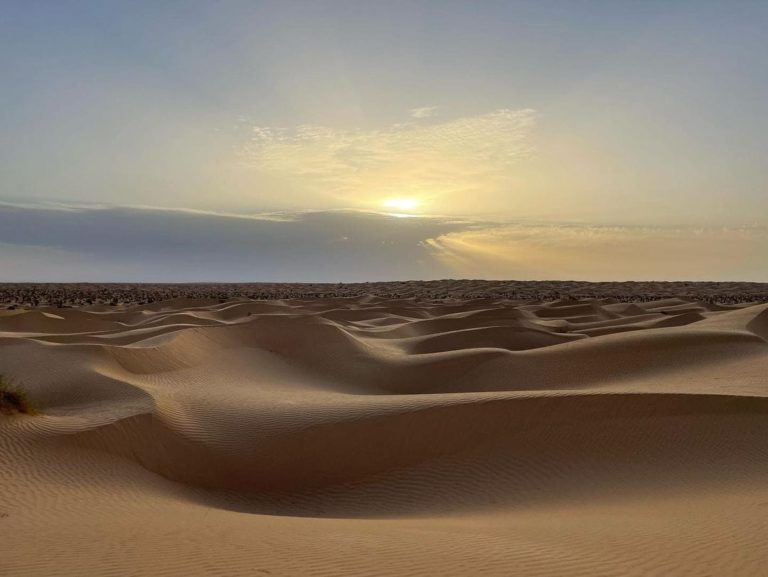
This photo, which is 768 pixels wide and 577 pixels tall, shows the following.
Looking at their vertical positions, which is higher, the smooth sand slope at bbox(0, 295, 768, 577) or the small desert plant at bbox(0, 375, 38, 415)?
the small desert plant at bbox(0, 375, 38, 415)

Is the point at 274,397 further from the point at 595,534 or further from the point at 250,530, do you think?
the point at 595,534

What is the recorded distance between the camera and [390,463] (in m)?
9.31

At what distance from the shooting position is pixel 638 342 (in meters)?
18.3

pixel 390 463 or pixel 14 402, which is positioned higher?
pixel 14 402

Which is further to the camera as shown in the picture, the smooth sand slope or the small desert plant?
the small desert plant

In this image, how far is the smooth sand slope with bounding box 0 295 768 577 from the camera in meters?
5.09

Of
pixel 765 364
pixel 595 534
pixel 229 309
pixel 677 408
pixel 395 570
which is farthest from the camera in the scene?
pixel 229 309

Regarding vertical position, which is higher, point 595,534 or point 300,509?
point 595,534

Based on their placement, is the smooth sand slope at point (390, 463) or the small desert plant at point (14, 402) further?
the small desert plant at point (14, 402)

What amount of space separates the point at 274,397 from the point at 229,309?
804 inches

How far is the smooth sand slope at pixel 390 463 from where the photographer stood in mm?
5086

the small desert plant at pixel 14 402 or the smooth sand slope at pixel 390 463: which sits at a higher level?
the small desert plant at pixel 14 402

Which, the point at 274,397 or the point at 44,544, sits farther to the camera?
the point at 274,397

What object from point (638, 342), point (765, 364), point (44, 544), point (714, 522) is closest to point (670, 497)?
point (714, 522)
